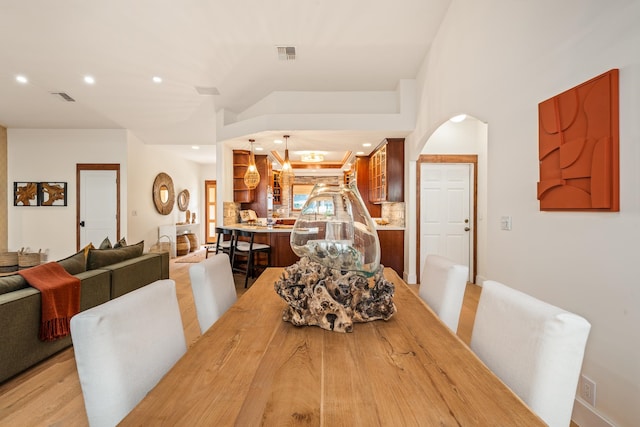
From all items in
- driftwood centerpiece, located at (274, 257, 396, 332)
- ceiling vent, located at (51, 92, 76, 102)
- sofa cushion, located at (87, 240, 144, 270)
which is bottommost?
sofa cushion, located at (87, 240, 144, 270)

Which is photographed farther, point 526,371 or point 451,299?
point 451,299

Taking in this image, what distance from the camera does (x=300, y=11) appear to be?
3.10m

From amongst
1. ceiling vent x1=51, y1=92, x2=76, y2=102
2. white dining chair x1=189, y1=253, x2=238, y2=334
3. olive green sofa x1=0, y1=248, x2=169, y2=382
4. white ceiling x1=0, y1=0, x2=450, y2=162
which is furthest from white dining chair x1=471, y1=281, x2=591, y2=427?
ceiling vent x1=51, y1=92, x2=76, y2=102

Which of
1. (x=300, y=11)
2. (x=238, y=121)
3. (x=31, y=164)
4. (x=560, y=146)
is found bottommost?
(x=560, y=146)

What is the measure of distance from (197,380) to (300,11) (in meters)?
3.37

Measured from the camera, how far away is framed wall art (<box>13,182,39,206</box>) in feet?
20.1

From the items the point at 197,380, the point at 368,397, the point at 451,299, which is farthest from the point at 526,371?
the point at 197,380

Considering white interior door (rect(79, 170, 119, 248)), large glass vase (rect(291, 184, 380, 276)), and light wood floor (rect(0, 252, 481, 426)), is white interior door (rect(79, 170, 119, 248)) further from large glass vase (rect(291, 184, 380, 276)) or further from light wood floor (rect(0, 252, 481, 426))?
large glass vase (rect(291, 184, 380, 276))

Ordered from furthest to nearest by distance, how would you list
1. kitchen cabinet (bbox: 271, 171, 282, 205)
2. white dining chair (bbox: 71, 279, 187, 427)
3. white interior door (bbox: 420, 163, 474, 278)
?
kitchen cabinet (bbox: 271, 171, 282, 205), white interior door (bbox: 420, 163, 474, 278), white dining chair (bbox: 71, 279, 187, 427)

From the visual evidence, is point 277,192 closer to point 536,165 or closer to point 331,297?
point 536,165

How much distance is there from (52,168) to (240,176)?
3.77 meters

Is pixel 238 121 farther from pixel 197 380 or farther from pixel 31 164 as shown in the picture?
pixel 197 380

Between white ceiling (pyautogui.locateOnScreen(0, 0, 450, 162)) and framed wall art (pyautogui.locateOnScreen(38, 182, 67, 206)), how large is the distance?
129 cm

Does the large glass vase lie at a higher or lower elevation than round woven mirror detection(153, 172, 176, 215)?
lower
